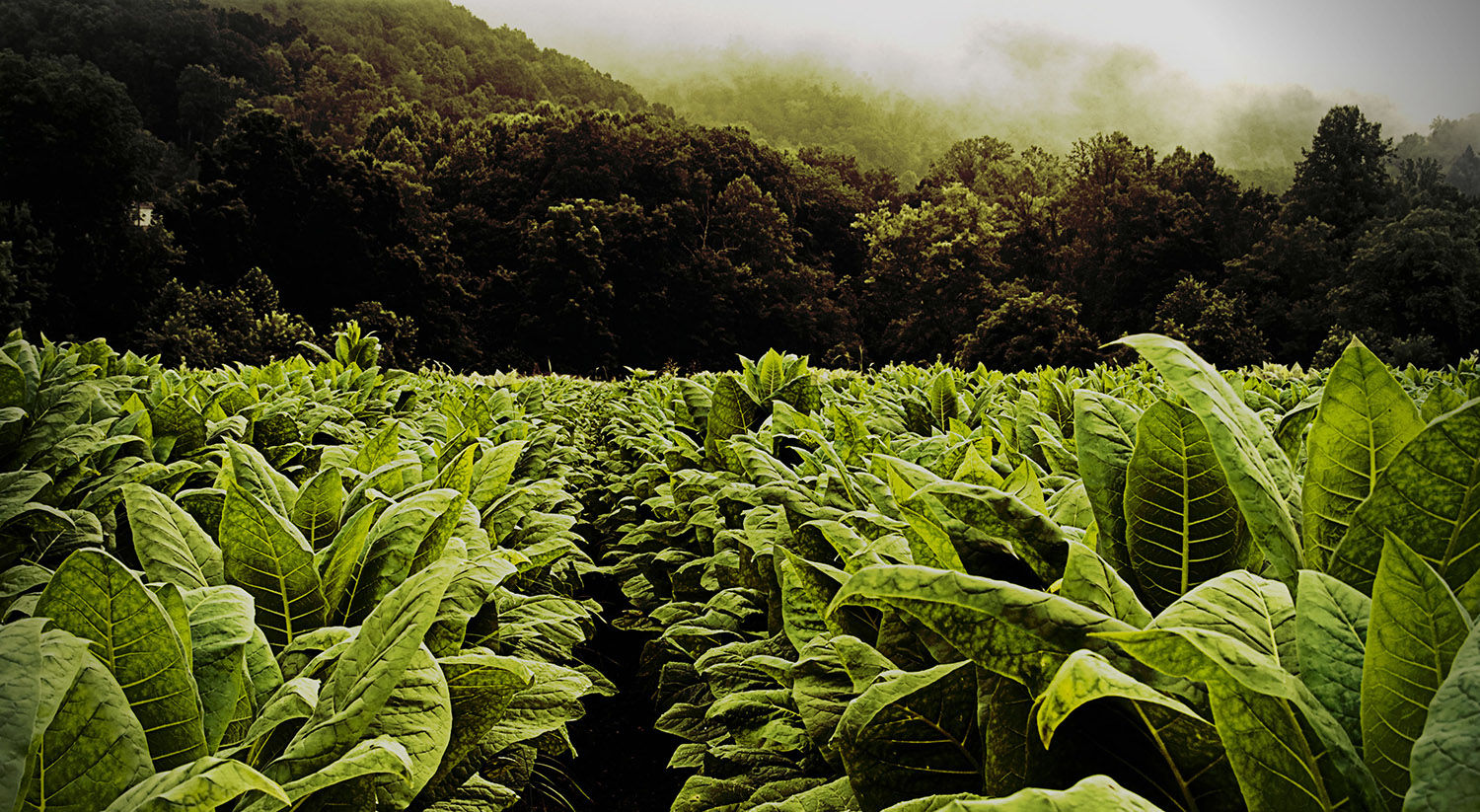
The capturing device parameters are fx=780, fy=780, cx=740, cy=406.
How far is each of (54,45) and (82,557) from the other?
7895 centimetres

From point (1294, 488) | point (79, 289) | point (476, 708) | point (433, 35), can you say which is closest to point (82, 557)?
point (476, 708)

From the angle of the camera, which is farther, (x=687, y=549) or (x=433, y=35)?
(x=433, y=35)

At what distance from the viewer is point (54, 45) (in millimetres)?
56750

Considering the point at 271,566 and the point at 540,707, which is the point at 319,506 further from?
the point at 540,707

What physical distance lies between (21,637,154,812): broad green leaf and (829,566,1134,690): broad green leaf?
2.35ft

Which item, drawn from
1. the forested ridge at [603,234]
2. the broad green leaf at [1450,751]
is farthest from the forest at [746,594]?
the forested ridge at [603,234]

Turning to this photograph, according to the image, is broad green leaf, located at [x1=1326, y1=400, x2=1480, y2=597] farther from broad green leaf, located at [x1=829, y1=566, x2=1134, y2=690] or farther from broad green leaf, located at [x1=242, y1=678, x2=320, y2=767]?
broad green leaf, located at [x1=242, y1=678, x2=320, y2=767]

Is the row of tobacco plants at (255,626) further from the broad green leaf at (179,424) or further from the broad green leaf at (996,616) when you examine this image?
the broad green leaf at (996,616)

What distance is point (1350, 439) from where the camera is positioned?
2.81 ft

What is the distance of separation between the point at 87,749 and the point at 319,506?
77 cm

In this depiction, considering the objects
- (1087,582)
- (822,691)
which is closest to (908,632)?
(822,691)

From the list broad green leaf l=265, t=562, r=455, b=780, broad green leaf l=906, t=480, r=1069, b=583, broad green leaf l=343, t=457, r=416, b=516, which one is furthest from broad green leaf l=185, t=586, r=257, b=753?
broad green leaf l=906, t=480, r=1069, b=583

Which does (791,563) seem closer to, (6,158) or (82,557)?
(82,557)

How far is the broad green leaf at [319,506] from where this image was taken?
150 centimetres
